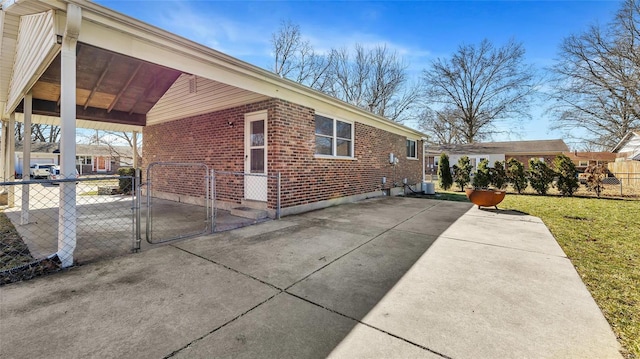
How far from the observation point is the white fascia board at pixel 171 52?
10.4ft

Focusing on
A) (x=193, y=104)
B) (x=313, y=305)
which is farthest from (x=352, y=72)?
(x=313, y=305)

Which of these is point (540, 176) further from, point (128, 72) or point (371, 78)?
point (371, 78)

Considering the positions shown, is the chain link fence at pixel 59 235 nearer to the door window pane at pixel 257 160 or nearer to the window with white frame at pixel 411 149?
the door window pane at pixel 257 160

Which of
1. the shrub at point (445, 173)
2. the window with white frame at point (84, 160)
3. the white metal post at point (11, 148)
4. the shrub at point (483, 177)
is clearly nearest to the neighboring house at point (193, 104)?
the white metal post at point (11, 148)

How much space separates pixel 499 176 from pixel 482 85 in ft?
65.3

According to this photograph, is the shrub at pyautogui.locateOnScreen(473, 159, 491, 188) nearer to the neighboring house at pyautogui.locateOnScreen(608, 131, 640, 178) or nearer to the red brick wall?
the red brick wall

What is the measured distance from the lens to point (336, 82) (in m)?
25.4

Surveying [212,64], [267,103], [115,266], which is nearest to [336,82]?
[267,103]

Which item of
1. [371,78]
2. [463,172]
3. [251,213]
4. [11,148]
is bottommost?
[251,213]

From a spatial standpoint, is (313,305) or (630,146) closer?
(313,305)

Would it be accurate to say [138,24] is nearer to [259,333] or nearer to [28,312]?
[28,312]

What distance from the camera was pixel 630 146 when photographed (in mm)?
18125

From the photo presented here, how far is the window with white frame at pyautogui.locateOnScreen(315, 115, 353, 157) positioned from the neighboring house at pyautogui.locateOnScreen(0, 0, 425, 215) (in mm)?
30

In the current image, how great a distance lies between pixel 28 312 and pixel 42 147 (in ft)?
120
